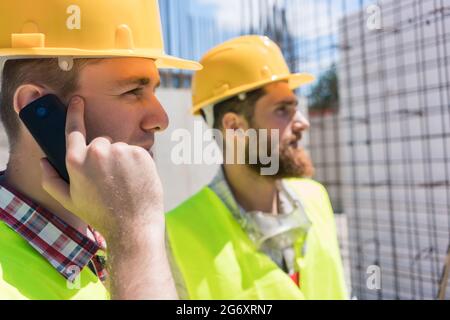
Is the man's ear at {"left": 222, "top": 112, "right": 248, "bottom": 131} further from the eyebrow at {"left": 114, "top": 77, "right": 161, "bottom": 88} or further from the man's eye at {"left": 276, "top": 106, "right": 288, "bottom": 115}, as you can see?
the eyebrow at {"left": 114, "top": 77, "right": 161, "bottom": 88}

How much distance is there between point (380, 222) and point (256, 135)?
2461 mm

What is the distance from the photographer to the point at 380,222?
439 cm

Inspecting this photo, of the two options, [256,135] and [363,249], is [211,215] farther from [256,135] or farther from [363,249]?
[363,249]

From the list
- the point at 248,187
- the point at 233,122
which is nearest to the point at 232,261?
the point at 248,187

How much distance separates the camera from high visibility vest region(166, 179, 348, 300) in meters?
2.05

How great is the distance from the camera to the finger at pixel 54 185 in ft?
3.14

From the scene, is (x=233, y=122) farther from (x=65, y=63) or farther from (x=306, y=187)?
(x=65, y=63)

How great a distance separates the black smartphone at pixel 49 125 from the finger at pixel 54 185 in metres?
0.02

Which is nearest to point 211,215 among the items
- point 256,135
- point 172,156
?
point 256,135

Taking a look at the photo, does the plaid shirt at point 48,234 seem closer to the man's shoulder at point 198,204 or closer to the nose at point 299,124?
the man's shoulder at point 198,204

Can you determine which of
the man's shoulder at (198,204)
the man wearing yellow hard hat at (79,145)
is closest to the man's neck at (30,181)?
the man wearing yellow hard hat at (79,145)

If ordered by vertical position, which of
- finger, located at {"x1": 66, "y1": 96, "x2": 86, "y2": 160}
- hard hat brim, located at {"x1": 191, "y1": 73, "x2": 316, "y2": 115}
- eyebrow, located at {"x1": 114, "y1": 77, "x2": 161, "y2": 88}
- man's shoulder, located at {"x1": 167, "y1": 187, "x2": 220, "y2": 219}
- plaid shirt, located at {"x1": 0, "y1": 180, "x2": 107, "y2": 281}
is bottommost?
man's shoulder, located at {"x1": 167, "y1": 187, "x2": 220, "y2": 219}

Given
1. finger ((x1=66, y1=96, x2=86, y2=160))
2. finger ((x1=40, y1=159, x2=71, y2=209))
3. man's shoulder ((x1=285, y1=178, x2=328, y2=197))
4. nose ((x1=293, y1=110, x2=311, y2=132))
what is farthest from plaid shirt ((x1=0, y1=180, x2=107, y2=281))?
man's shoulder ((x1=285, y1=178, x2=328, y2=197))

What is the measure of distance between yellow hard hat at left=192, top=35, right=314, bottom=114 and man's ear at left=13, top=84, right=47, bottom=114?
1466mm
